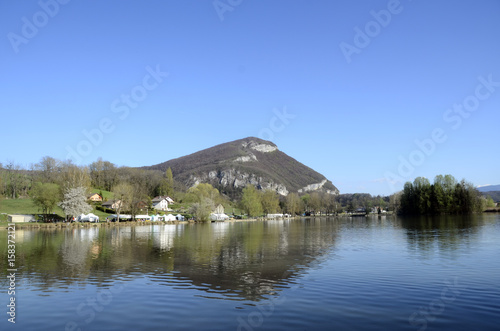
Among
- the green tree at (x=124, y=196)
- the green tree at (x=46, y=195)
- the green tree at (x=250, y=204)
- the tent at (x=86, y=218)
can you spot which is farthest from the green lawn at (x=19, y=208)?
the green tree at (x=250, y=204)

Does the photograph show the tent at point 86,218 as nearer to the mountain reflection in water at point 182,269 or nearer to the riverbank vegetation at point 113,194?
the riverbank vegetation at point 113,194

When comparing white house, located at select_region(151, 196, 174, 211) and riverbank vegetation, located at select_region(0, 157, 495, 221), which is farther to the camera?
white house, located at select_region(151, 196, 174, 211)

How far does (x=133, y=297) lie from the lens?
17.9 meters

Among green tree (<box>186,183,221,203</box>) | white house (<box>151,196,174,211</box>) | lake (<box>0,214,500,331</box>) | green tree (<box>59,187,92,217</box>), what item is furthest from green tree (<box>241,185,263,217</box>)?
lake (<box>0,214,500,331</box>)

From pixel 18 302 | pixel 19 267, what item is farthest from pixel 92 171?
pixel 18 302

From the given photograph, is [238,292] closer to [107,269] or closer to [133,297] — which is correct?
[133,297]

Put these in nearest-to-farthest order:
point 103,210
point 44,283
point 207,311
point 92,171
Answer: point 207,311 → point 44,283 → point 103,210 → point 92,171

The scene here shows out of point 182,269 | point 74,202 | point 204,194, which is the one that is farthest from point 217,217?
point 182,269

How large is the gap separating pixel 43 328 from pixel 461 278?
22.2 metres

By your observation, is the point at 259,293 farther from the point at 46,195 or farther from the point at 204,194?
the point at 204,194

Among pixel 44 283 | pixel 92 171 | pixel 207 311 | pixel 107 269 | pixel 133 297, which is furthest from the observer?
pixel 92 171

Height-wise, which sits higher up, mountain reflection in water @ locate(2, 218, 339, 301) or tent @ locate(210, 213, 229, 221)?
mountain reflection in water @ locate(2, 218, 339, 301)

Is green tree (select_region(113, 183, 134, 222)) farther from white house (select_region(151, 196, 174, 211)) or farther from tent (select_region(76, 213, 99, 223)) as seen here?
white house (select_region(151, 196, 174, 211))

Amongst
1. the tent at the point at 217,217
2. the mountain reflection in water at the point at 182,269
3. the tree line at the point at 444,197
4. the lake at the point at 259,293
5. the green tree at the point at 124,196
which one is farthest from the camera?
the tent at the point at 217,217
